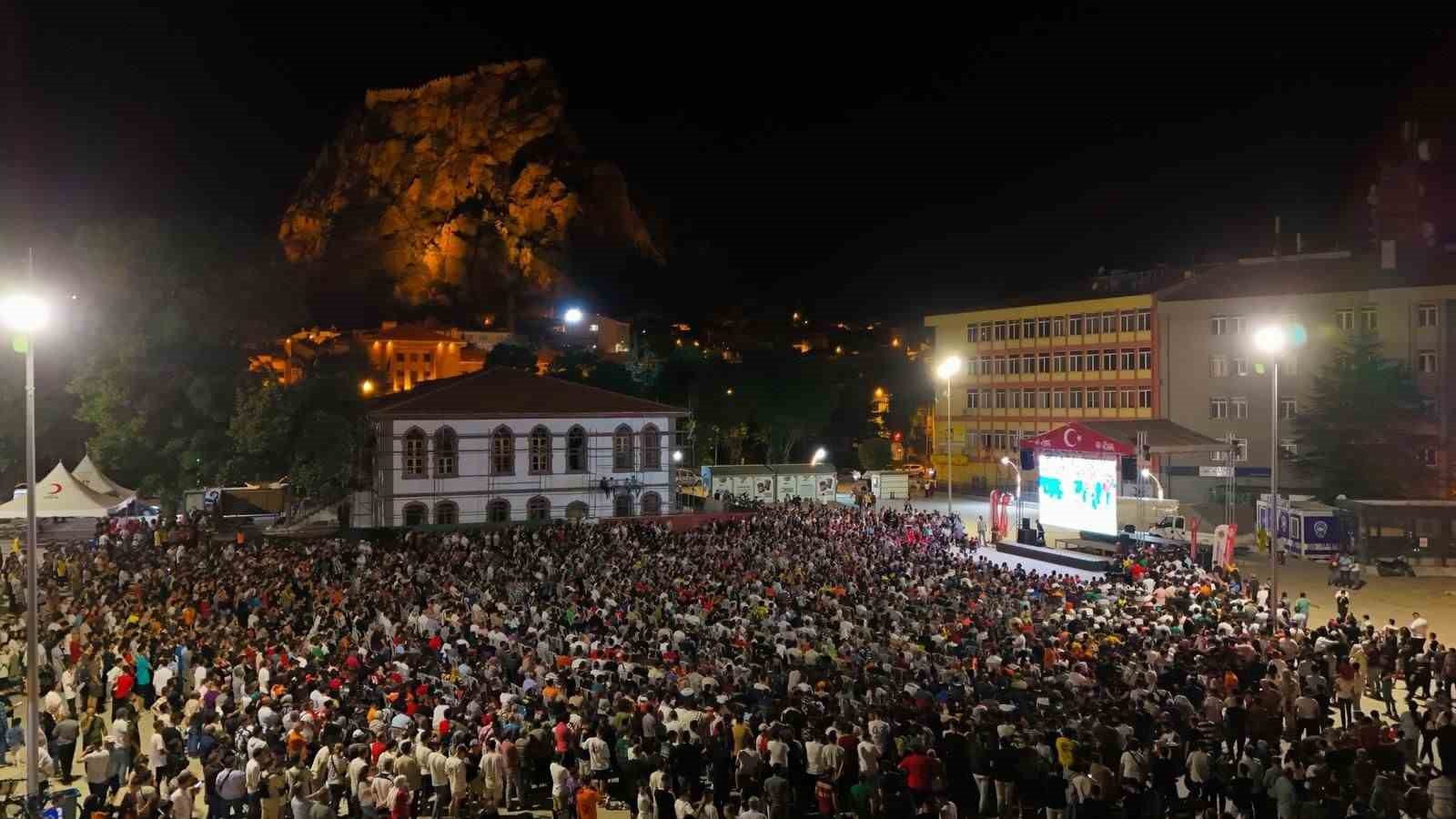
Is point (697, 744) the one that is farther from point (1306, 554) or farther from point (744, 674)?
point (1306, 554)

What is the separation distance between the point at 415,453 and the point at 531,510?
4.44 m

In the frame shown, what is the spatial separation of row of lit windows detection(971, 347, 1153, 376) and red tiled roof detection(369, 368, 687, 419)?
21.7m

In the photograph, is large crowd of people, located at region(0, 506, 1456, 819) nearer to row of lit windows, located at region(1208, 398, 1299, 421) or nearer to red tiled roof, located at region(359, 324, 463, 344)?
row of lit windows, located at region(1208, 398, 1299, 421)

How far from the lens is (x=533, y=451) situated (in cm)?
3728

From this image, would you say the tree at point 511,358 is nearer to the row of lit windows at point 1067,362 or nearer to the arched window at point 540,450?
the row of lit windows at point 1067,362

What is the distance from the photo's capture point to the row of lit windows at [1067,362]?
160 ft

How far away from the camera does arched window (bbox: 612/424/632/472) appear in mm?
38594

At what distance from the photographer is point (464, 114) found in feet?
313

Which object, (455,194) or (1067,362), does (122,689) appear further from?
(455,194)

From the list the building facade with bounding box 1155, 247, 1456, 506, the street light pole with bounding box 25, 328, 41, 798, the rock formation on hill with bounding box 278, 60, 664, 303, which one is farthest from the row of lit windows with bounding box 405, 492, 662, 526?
the rock formation on hill with bounding box 278, 60, 664, 303

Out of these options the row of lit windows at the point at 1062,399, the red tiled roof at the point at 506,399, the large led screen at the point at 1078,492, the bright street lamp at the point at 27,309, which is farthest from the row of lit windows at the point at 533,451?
the bright street lamp at the point at 27,309

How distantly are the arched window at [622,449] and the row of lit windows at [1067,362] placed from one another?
77.5 feet

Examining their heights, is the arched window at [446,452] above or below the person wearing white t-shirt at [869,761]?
above

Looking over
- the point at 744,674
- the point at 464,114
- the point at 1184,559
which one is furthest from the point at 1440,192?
the point at 464,114
